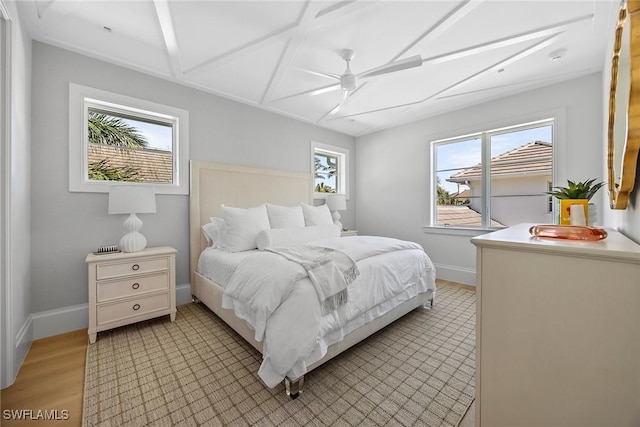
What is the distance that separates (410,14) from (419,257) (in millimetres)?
2160

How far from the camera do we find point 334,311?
1706mm

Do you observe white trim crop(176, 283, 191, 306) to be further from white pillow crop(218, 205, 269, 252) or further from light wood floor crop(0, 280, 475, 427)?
light wood floor crop(0, 280, 475, 427)

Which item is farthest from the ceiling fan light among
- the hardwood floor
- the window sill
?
the hardwood floor

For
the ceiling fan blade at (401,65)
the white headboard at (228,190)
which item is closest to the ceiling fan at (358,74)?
the ceiling fan blade at (401,65)

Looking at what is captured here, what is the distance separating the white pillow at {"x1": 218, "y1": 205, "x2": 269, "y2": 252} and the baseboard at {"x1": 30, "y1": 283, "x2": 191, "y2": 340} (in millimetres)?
1399

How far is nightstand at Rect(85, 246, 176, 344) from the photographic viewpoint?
7.06ft

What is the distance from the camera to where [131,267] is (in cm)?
233

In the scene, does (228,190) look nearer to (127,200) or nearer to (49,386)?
(127,200)

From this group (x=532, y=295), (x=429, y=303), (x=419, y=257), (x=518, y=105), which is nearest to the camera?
(x=532, y=295)

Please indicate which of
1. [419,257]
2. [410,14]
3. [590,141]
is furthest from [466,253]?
[410,14]

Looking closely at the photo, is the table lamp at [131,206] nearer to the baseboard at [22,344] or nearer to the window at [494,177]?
the baseboard at [22,344]

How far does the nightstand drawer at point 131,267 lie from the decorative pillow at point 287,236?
0.97 metres

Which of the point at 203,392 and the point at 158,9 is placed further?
the point at 158,9

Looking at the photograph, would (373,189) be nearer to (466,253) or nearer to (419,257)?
(466,253)
